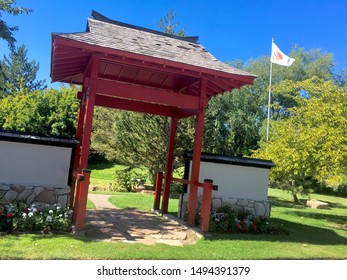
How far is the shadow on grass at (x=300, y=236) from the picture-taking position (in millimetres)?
7495

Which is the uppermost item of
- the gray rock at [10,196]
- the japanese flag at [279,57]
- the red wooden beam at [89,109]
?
the japanese flag at [279,57]

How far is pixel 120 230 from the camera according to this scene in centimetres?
727

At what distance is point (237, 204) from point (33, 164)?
5.27 m

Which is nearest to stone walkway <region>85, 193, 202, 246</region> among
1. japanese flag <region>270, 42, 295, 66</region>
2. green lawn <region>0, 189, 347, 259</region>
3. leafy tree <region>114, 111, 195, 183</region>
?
green lawn <region>0, 189, 347, 259</region>

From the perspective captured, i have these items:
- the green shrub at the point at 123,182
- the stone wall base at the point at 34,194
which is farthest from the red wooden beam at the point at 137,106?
the green shrub at the point at 123,182

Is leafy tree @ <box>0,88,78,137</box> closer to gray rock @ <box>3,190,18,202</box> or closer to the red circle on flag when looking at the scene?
the red circle on flag

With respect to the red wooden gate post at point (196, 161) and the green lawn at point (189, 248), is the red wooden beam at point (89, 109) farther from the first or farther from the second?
the red wooden gate post at point (196, 161)

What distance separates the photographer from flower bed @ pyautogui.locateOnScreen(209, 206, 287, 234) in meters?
8.01

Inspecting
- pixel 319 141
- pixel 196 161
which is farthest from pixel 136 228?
pixel 319 141

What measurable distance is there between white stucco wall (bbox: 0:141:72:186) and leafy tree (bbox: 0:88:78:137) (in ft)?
63.0

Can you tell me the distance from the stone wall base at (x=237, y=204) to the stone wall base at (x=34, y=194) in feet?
10.2

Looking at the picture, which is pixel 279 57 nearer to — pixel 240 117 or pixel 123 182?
pixel 240 117
